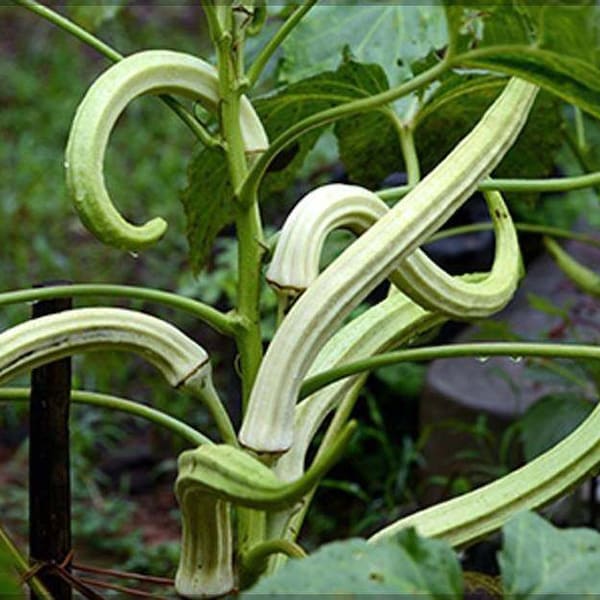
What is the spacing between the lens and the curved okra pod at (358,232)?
0.85 m

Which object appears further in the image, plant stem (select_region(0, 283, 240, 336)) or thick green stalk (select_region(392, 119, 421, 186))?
thick green stalk (select_region(392, 119, 421, 186))

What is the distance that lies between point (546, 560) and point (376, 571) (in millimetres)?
88

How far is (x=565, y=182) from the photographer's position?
0.95 m

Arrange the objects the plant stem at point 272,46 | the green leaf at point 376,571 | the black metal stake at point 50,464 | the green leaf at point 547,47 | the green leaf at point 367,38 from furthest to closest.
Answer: the green leaf at point 367,38 → the black metal stake at point 50,464 → the plant stem at point 272,46 → the green leaf at point 547,47 → the green leaf at point 376,571

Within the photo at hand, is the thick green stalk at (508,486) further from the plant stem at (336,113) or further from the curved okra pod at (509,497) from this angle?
the plant stem at (336,113)

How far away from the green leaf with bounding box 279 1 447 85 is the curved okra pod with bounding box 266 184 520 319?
0.50m

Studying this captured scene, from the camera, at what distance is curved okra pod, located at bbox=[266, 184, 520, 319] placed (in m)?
0.85

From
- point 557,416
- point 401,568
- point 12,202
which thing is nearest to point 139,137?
point 12,202

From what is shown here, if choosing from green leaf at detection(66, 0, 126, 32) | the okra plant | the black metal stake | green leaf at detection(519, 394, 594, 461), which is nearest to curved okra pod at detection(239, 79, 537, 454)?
the okra plant

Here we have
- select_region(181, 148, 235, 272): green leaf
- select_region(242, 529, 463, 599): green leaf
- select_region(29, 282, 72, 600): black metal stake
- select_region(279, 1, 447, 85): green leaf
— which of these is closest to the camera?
select_region(242, 529, 463, 599): green leaf

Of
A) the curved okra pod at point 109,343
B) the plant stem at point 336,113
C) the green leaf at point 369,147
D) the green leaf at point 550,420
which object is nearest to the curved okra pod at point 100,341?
the curved okra pod at point 109,343

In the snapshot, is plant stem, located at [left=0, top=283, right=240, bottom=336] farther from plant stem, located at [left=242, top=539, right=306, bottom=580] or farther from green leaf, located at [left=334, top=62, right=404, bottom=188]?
green leaf, located at [left=334, top=62, right=404, bottom=188]

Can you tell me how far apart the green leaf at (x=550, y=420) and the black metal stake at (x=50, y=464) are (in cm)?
101

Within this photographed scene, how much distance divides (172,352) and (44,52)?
179 inches
